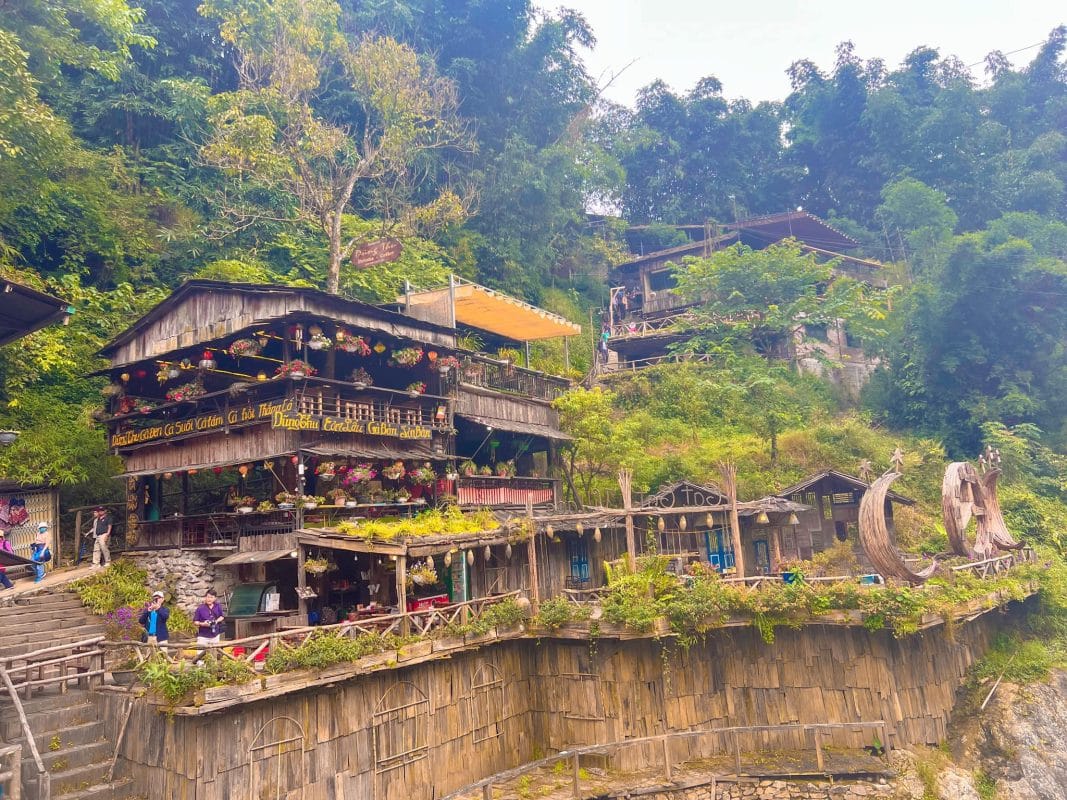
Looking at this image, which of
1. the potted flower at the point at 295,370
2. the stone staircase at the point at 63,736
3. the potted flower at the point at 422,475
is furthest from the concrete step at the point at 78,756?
the potted flower at the point at 422,475

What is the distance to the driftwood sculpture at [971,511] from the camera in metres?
19.4

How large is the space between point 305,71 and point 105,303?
451 inches

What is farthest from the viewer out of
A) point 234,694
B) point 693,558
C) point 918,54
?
point 918,54

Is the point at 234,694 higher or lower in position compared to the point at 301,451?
lower

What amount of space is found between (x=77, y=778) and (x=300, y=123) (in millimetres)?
24131

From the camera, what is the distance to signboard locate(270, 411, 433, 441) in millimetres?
17562

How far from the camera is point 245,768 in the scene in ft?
40.7

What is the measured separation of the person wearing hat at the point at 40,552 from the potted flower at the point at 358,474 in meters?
7.77

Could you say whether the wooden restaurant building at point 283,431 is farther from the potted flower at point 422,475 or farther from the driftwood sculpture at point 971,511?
the driftwood sculpture at point 971,511

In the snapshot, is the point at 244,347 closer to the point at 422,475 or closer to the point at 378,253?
the point at 422,475

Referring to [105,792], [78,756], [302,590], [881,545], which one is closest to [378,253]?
[302,590]

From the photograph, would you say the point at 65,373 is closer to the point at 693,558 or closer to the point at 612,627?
the point at 612,627

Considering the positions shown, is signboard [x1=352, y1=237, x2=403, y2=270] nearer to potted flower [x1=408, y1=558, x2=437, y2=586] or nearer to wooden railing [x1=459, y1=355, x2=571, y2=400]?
wooden railing [x1=459, y1=355, x2=571, y2=400]

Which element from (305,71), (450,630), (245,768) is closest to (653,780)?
(450,630)
